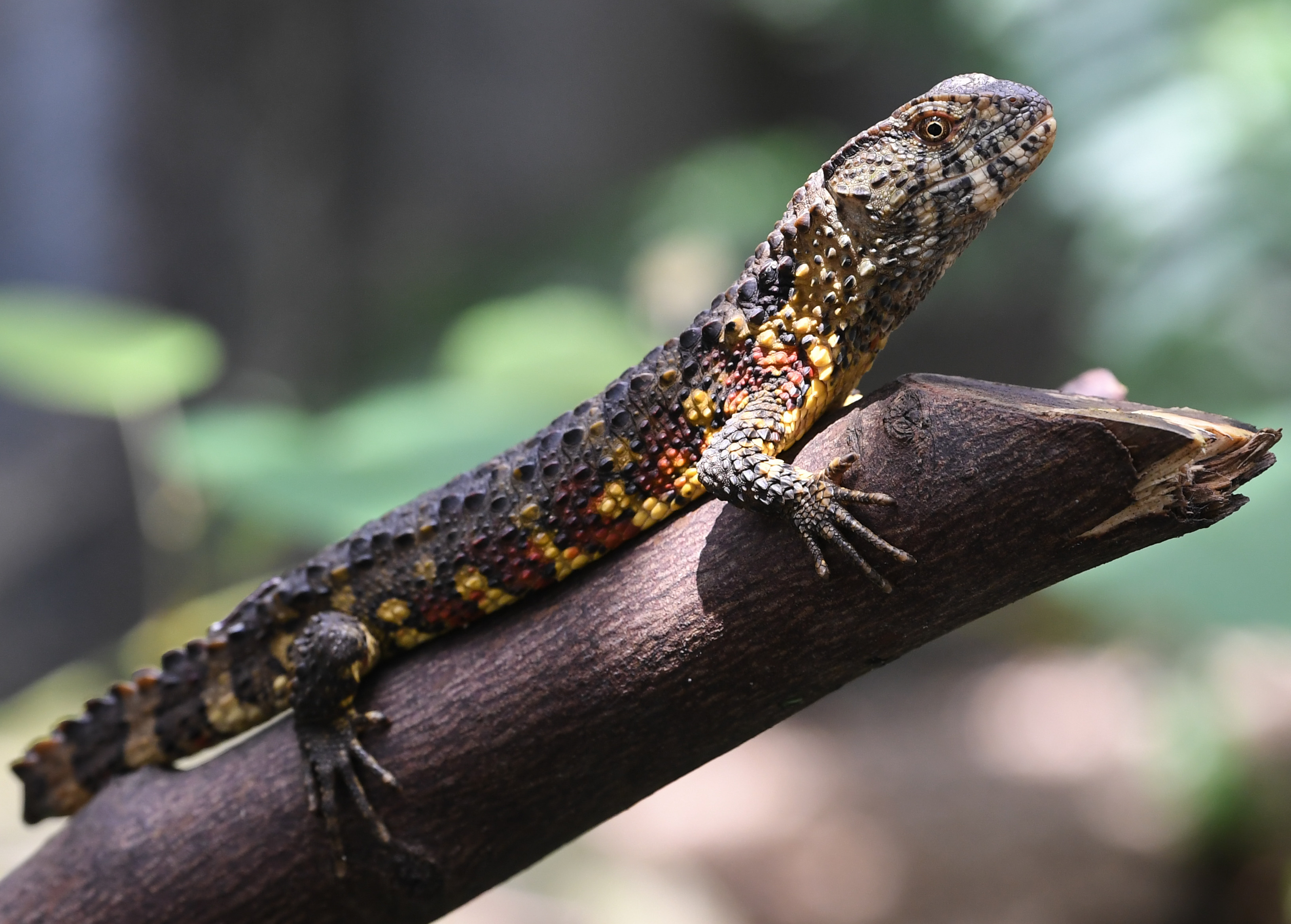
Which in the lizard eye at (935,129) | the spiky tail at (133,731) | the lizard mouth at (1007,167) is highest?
the lizard eye at (935,129)

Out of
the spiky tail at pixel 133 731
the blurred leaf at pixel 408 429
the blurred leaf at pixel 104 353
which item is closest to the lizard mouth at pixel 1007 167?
the blurred leaf at pixel 408 429

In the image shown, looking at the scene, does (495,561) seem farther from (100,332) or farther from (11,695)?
(11,695)

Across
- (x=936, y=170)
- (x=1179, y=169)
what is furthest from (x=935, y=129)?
(x=1179, y=169)

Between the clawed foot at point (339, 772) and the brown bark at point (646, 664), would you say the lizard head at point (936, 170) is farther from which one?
the clawed foot at point (339, 772)

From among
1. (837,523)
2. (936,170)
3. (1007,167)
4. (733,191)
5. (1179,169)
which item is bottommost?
(837,523)

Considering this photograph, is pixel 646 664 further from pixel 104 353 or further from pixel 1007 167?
pixel 104 353

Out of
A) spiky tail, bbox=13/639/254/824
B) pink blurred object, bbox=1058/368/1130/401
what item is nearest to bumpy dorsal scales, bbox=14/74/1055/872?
spiky tail, bbox=13/639/254/824

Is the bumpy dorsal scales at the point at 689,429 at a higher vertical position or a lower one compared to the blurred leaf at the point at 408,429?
lower
